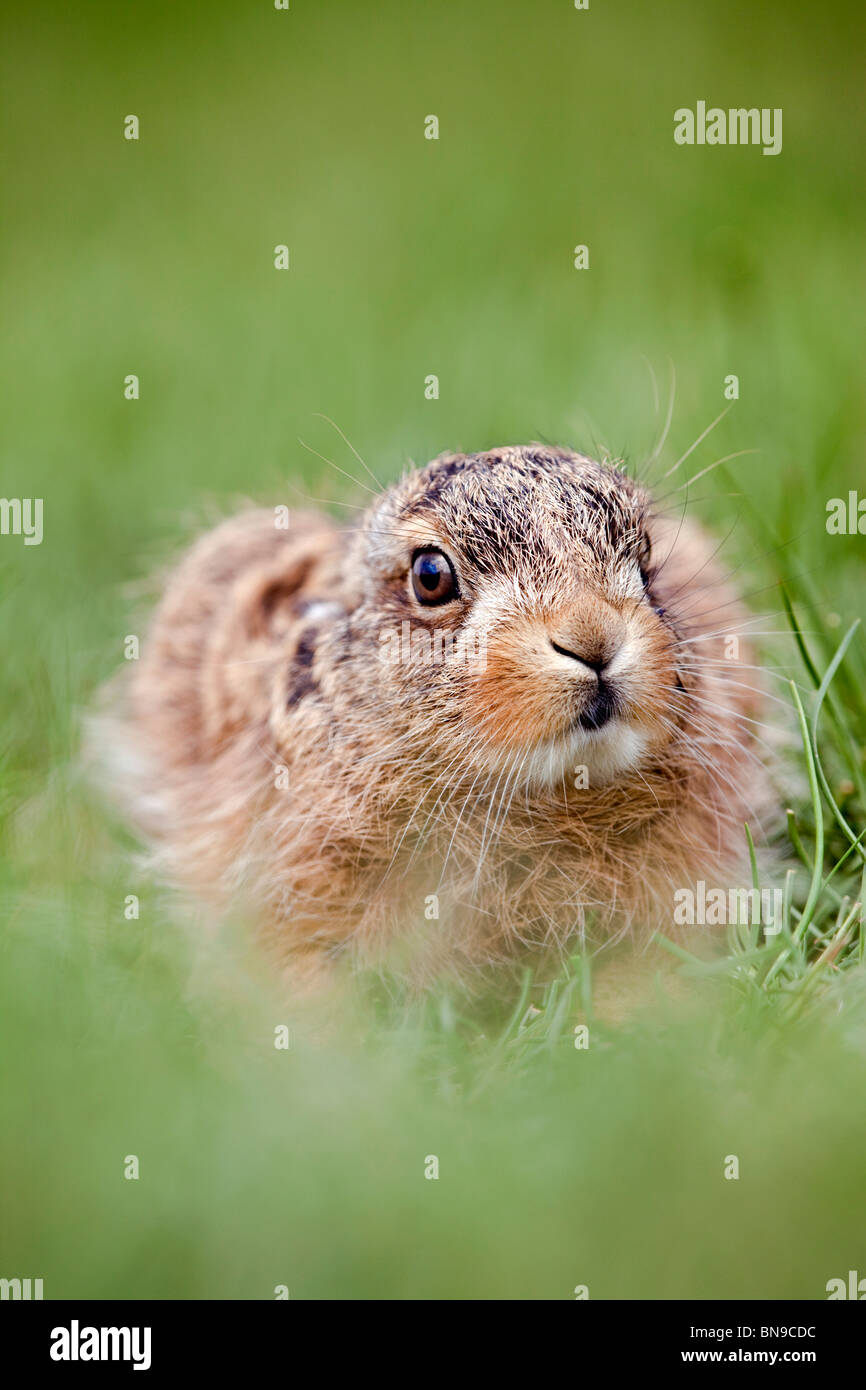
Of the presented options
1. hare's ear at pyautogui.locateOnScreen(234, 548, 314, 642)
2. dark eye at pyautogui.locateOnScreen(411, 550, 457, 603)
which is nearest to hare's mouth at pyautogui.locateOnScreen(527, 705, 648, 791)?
dark eye at pyautogui.locateOnScreen(411, 550, 457, 603)

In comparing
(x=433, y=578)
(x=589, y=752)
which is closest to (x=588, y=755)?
(x=589, y=752)

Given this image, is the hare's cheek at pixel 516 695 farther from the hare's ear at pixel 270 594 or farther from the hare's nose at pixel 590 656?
the hare's ear at pixel 270 594

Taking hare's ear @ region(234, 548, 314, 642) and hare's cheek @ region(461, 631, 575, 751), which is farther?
hare's ear @ region(234, 548, 314, 642)

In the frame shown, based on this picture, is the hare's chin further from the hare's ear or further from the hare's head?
the hare's ear

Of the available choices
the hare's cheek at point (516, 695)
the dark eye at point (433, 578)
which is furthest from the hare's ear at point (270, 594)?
the hare's cheek at point (516, 695)

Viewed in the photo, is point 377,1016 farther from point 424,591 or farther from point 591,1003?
point 424,591

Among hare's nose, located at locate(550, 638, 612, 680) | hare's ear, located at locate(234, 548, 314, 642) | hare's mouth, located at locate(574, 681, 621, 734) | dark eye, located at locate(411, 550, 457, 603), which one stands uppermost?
hare's ear, located at locate(234, 548, 314, 642)
